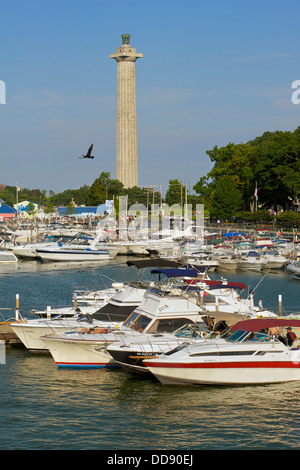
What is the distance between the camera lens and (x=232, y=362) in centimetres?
2598

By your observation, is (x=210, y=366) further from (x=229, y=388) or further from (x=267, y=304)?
(x=267, y=304)

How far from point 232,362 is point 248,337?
4.63ft

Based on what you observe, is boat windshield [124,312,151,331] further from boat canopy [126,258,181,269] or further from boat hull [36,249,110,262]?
boat hull [36,249,110,262]

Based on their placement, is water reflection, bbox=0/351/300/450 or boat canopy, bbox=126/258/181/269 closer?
water reflection, bbox=0/351/300/450

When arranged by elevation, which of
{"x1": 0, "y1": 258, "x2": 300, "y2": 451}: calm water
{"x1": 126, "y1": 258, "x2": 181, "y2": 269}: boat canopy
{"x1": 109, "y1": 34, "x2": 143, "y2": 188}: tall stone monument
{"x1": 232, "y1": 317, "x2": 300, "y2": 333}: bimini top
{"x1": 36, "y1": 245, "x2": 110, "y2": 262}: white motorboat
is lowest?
{"x1": 0, "y1": 258, "x2": 300, "y2": 451}: calm water

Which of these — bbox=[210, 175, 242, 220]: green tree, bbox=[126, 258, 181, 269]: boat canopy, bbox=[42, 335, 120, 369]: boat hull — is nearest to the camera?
bbox=[42, 335, 120, 369]: boat hull

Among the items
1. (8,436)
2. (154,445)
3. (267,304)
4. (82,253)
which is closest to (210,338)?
(154,445)

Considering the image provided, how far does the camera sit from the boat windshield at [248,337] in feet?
87.7

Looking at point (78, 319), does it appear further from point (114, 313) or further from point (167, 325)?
point (167, 325)

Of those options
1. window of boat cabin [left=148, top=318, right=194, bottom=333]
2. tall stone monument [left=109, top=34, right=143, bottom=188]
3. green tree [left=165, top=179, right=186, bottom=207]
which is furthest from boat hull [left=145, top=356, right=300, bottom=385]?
tall stone monument [left=109, top=34, right=143, bottom=188]

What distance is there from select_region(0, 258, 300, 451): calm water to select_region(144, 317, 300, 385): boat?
0.41 metres

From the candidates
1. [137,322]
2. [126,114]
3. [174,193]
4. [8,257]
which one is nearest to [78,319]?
[137,322]

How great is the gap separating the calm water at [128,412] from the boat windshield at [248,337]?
1.80m

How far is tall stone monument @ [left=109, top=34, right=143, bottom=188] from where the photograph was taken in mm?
187125
